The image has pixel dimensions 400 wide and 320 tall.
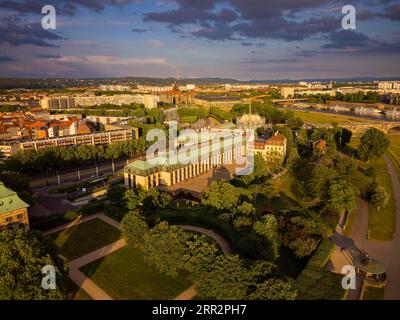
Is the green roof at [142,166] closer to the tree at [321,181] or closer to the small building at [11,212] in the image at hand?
the small building at [11,212]

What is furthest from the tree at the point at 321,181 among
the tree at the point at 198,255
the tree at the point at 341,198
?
the tree at the point at 198,255

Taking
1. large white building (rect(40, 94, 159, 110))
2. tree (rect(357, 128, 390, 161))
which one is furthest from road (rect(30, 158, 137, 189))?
large white building (rect(40, 94, 159, 110))

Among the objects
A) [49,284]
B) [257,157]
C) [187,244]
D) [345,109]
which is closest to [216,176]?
[257,157]

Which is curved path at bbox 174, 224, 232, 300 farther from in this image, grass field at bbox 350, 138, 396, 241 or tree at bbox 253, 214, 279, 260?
grass field at bbox 350, 138, 396, 241

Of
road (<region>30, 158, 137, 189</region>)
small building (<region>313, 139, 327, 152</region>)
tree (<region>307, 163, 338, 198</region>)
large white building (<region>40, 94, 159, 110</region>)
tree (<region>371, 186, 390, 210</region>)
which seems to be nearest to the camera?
tree (<region>371, 186, 390, 210</region>)

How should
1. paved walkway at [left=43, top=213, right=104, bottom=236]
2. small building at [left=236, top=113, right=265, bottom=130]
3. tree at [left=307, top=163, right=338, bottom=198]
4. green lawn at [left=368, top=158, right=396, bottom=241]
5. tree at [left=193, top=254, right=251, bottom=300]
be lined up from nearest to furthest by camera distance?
tree at [left=193, top=254, right=251, bottom=300] < green lawn at [left=368, top=158, right=396, bottom=241] < paved walkway at [left=43, top=213, right=104, bottom=236] < tree at [left=307, top=163, right=338, bottom=198] < small building at [left=236, top=113, right=265, bottom=130]

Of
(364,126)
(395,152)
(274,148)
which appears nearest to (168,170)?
(274,148)

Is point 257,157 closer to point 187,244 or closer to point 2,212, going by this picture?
point 187,244
